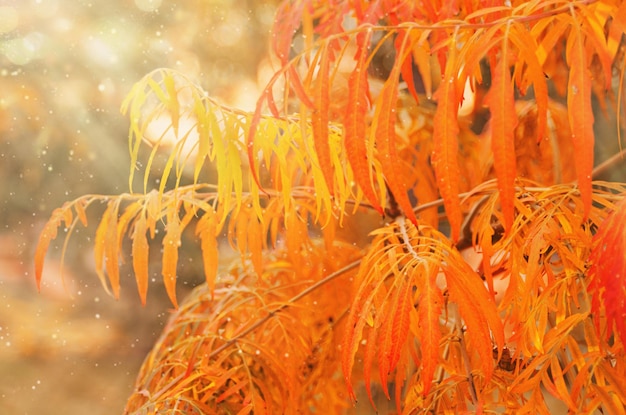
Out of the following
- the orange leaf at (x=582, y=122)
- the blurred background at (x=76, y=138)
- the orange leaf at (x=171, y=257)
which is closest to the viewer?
the orange leaf at (x=582, y=122)

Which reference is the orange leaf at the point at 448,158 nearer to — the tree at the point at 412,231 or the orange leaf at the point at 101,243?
the tree at the point at 412,231

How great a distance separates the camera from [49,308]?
45.9 inches

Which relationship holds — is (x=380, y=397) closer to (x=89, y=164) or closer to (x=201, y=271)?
(x=201, y=271)

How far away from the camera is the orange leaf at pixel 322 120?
0.34 metres

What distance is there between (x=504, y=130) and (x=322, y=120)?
10 cm

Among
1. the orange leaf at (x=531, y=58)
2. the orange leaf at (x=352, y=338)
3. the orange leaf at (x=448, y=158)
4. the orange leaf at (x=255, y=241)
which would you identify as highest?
the orange leaf at (x=531, y=58)

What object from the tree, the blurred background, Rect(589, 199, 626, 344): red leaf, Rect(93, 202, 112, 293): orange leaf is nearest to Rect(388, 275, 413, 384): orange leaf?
the tree

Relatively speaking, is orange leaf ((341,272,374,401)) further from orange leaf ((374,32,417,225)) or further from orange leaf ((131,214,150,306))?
orange leaf ((131,214,150,306))

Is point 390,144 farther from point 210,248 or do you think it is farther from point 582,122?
point 210,248

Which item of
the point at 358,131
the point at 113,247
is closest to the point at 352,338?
the point at 358,131

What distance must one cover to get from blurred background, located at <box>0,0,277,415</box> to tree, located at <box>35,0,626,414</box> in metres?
0.32

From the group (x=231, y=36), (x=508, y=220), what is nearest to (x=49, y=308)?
(x=231, y=36)

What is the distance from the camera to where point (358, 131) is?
1.08 feet

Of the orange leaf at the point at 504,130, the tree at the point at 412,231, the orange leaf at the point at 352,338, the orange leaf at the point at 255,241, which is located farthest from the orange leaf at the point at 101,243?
the orange leaf at the point at 504,130
